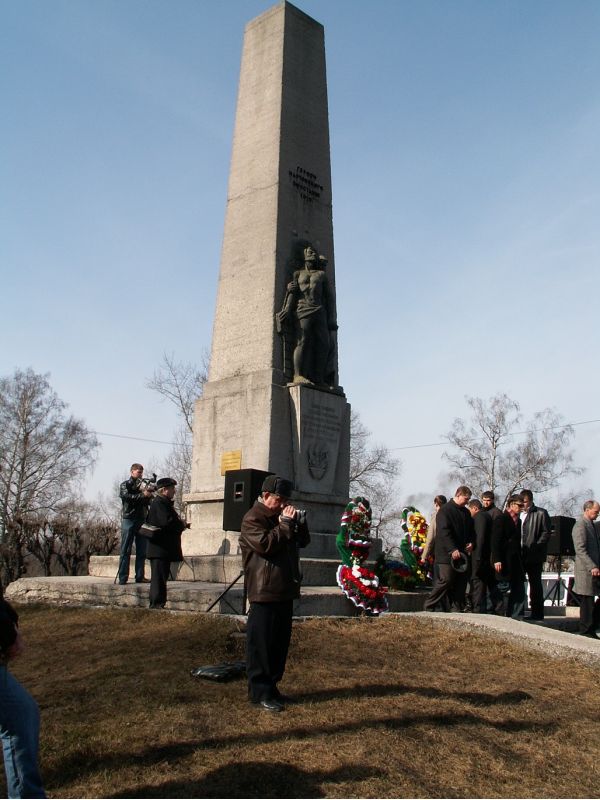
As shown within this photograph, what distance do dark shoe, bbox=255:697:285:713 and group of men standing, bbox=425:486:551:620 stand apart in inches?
175

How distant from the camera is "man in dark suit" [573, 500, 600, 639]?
985 centimetres

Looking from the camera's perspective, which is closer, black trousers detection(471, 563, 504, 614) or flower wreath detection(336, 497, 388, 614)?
flower wreath detection(336, 497, 388, 614)

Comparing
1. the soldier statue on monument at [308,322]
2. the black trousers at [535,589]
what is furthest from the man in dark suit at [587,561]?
the soldier statue on monument at [308,322]

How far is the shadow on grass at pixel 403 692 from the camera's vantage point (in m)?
5.96

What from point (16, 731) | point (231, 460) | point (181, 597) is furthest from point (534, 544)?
point (16, 731)

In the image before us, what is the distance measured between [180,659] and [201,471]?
18.2 feet

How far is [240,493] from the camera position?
8703 millimetres

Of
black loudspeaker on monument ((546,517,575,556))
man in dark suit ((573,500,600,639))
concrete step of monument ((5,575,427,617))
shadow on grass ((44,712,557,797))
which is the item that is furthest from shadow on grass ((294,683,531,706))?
black loudspeaker on monument ((546,517,575,556))

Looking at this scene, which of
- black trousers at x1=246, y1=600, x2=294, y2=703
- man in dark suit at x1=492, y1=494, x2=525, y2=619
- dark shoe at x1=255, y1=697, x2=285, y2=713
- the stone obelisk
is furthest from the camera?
the stone obelisk

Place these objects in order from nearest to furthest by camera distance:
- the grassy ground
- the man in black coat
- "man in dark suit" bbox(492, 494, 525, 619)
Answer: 1. the grassy ground
2. the man in black coat
3. "man in dark suit" bbox(492, 494, 525, 619)

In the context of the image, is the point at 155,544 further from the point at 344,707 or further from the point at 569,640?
the point at 569,640

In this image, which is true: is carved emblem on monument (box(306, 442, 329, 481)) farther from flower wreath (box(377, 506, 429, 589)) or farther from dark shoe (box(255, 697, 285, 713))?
dark shoe (box(255, 697, 285, 713))

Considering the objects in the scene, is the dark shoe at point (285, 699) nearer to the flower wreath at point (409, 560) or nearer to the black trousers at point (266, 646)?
the black trousers at point (266, 646)

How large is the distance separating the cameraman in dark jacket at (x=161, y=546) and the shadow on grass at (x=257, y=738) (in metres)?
3.71
